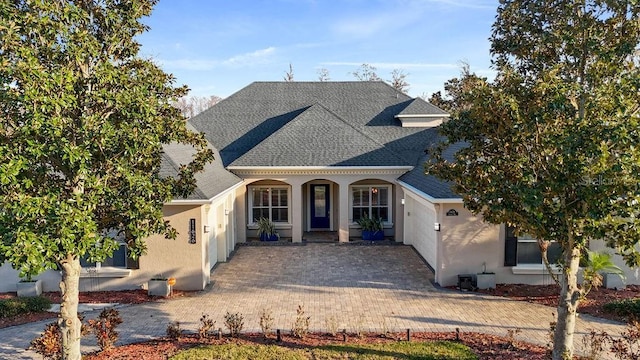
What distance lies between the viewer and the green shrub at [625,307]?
33.9 feet

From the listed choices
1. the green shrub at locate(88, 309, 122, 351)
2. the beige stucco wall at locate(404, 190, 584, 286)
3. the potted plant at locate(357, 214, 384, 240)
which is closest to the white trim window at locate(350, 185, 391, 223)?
the potted plant at locate(357, 214, 384, 240)

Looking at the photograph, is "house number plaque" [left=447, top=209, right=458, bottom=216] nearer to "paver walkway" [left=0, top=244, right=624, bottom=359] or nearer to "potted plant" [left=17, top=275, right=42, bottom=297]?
"paver walkway" [left=0, top=244, right=624, bottom=359]

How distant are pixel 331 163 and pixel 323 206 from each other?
147 inches

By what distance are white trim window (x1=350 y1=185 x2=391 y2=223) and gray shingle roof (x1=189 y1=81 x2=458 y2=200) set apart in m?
1.90

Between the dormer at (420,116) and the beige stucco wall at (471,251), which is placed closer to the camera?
the beige stucco wall at (471,251)

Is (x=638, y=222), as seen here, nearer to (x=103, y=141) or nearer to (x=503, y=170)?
(x=503, y=170)

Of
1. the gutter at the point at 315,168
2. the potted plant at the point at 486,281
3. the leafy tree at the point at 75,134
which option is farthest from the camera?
the gutter at the point at 315,168

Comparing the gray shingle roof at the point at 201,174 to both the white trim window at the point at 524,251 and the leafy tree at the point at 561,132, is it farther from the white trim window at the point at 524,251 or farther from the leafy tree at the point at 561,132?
the white trim window at the point at 524,251

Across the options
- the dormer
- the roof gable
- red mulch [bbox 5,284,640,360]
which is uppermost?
the dormer

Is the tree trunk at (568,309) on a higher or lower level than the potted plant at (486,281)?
higher

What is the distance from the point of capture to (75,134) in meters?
6.71

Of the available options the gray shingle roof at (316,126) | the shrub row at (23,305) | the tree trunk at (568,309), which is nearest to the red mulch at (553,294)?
the tree trunk at (568,309)

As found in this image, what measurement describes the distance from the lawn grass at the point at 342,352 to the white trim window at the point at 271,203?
11878 mm

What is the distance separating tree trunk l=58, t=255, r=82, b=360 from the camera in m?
7.33
